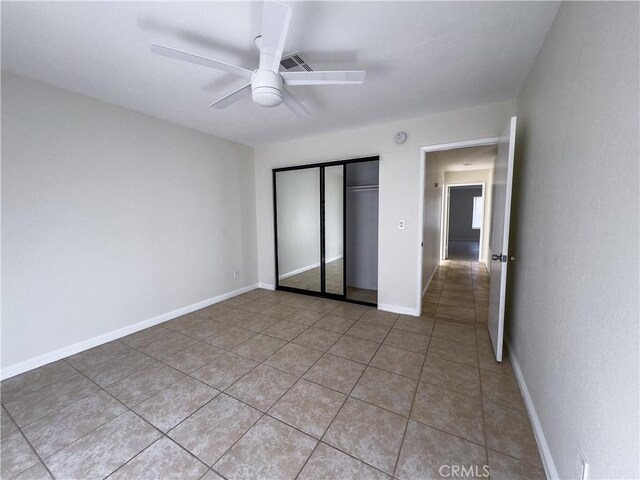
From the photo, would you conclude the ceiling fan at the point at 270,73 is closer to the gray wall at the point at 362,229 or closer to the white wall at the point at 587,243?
the white wall at the point at 587,243

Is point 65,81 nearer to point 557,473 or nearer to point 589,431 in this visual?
point 589,431

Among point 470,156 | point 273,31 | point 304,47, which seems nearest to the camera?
point 273,31

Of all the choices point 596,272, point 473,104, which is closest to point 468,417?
point 596,272

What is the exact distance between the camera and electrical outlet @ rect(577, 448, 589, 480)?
3.15 feet

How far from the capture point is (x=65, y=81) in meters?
2.19

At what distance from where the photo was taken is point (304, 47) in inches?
69.7

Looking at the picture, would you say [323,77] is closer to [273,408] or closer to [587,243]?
[587,243]

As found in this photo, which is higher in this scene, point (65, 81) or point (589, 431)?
point (65, 81)

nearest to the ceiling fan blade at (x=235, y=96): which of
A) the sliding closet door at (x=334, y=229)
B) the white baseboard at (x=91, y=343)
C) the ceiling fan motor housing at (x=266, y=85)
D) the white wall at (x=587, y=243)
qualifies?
the ceiling fan motor housing at (x=266, y=85)

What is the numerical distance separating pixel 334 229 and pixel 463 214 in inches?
367

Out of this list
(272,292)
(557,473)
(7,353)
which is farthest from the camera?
→ (272,292)

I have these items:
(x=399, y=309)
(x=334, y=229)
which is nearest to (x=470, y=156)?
(x=334, y=229)

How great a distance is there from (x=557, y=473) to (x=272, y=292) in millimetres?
3736

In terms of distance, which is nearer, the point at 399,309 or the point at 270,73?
the point at 270,73
